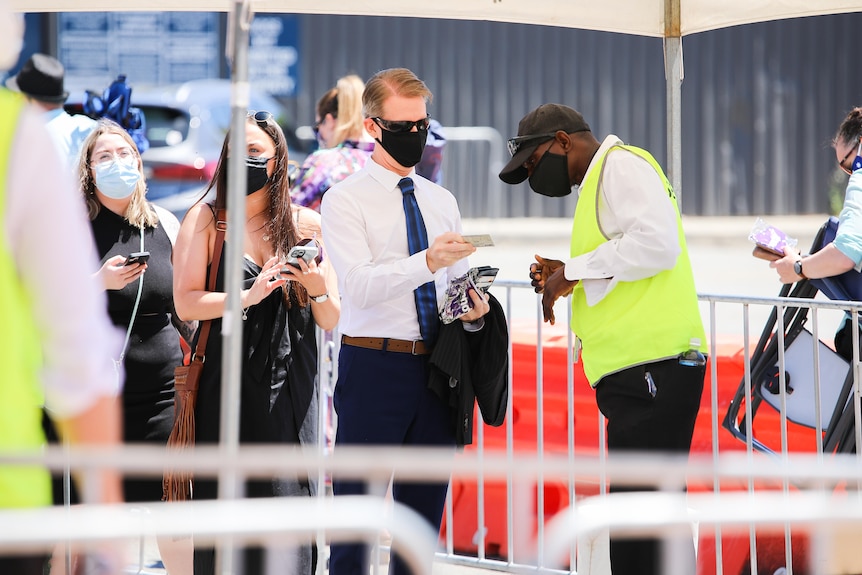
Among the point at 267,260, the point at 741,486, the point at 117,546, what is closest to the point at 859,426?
the point at 741,486

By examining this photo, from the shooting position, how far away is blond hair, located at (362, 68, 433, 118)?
371 cm

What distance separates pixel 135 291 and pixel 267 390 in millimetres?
716

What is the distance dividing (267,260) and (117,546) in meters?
2.23

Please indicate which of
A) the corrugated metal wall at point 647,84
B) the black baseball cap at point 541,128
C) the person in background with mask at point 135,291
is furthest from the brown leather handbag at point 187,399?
the corrugated metal wall at point 647,84

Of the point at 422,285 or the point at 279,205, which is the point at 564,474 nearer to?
the point at 422,285

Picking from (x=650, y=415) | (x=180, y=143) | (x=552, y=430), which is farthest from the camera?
(x=180, y=143)

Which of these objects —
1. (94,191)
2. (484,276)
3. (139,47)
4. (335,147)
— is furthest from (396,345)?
(139,47)

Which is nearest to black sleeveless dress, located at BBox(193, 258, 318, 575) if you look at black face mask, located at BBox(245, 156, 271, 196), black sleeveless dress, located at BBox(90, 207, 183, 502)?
black face mask, located at BBox(245, 156, 271, 196)

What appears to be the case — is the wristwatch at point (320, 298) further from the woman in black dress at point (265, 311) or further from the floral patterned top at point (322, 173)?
the floral patterned top at point (322, 173)

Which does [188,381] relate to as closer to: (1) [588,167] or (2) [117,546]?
(1) [588,167]

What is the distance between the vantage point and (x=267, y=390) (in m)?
3.74

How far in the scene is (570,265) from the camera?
3.56 m

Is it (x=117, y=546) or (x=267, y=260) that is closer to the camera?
(x=117, y=546)

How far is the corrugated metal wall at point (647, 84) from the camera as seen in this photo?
58.7ft
